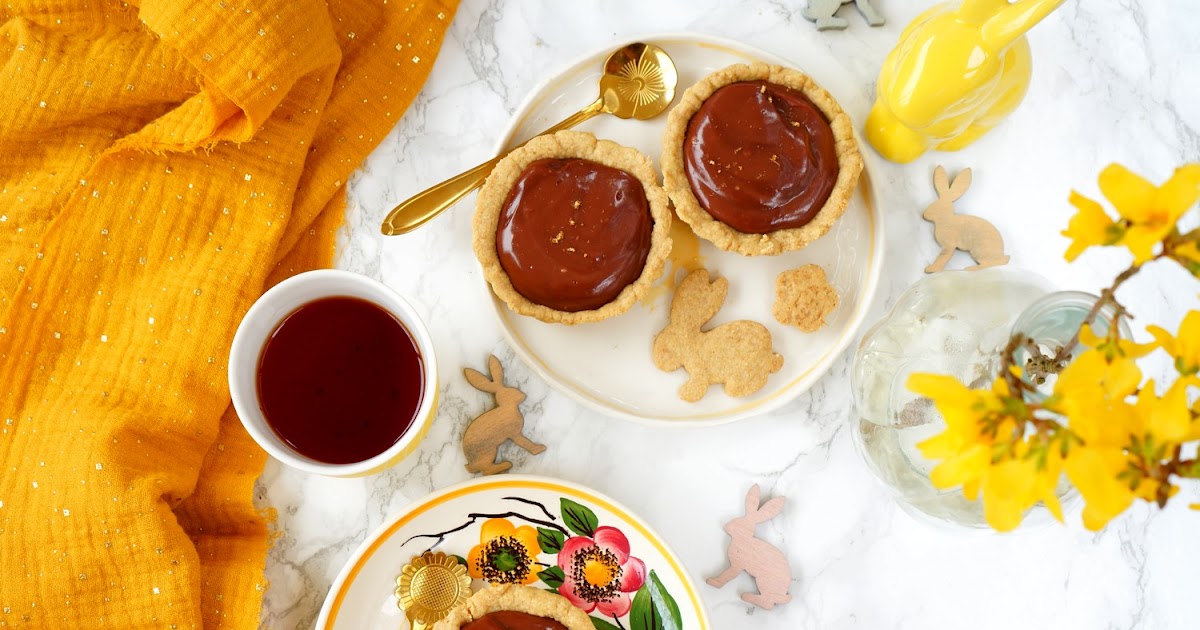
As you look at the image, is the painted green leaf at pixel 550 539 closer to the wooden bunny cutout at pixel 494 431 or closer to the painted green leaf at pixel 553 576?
the painted green leaf at pixel 553 576

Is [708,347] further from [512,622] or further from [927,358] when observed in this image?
[512,622]

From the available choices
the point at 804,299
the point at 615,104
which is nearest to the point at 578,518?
the point at 804,299

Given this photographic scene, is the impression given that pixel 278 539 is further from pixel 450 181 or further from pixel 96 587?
pixel 450 181

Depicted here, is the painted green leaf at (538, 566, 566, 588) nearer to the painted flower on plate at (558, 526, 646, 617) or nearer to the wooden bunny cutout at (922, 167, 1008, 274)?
the painted flower on plate at (558, 526, 646, 617)

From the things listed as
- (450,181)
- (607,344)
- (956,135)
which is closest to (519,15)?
(450,181)

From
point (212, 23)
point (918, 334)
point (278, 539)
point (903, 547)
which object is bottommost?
point (903, 547)
